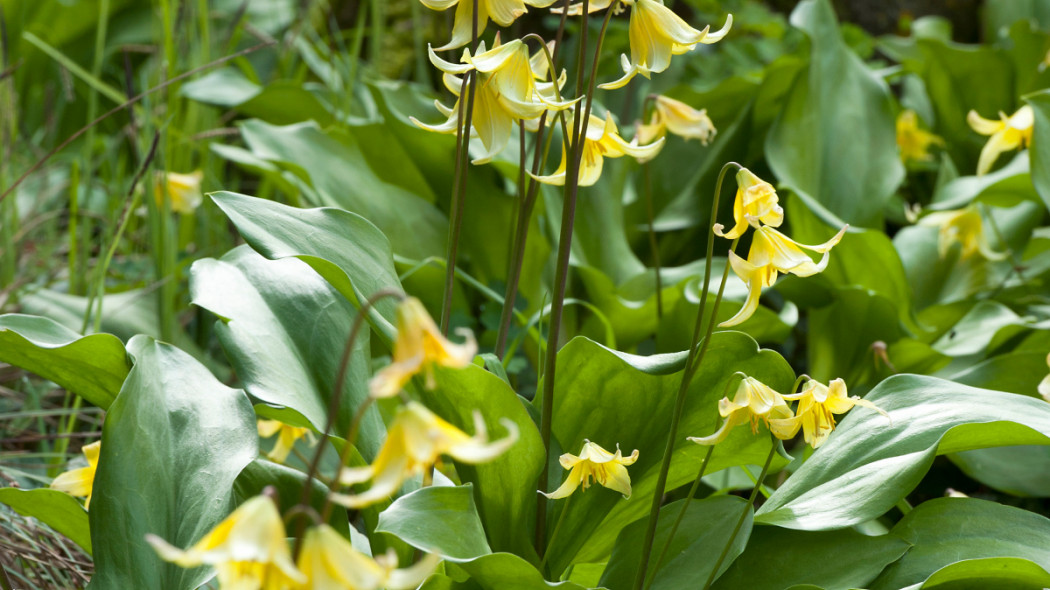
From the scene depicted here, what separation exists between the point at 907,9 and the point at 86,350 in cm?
349

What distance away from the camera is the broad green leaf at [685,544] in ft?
3.51

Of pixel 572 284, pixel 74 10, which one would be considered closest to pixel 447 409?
pixel 572 284

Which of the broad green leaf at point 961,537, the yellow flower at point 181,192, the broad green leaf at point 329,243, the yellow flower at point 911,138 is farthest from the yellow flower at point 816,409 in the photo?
the yellow flower at point 911,138

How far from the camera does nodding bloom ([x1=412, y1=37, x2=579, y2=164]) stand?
2.99 ft

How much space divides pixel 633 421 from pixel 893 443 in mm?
331

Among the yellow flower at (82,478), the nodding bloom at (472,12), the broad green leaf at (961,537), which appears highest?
the nodding bloom at (472,12)

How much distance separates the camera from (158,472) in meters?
1.10

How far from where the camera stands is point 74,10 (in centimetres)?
325

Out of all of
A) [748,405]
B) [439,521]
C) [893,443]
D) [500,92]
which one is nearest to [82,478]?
[439,521]

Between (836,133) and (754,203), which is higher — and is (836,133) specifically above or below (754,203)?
below

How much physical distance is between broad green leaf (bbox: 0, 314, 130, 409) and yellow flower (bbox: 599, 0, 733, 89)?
0.73m

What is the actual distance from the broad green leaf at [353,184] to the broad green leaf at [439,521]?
1053 millimetres

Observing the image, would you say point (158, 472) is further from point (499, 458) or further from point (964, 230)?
point (964, 230)

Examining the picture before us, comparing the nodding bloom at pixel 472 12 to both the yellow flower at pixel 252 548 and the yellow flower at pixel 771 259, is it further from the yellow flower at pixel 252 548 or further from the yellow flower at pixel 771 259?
the yellow flower at pixel 252 548
